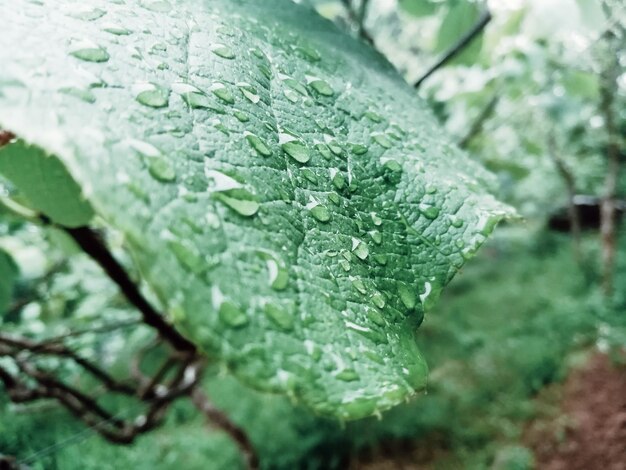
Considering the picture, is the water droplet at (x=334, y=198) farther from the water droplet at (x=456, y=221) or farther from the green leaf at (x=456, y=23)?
the green leaf at (x=456, y=23)

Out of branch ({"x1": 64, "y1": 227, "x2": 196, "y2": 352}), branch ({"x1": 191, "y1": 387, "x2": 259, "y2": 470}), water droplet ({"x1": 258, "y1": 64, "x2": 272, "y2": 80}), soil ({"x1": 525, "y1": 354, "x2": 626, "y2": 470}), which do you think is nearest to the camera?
water droplet ({"x1": 258, "y1": 64, "x2": 272, "y2": 80})

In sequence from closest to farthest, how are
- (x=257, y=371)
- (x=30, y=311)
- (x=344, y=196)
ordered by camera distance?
(x=257, y=371), (x=344, y=196), (x=30, y=311)

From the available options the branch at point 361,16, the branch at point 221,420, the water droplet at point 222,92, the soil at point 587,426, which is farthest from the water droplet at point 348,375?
the soil at point 587,426

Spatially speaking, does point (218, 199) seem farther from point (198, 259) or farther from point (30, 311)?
point (30, 311)

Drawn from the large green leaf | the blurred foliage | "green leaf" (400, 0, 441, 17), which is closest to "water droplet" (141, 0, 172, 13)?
the large green leaf

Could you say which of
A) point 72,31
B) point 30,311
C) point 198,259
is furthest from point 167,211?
point 30,311

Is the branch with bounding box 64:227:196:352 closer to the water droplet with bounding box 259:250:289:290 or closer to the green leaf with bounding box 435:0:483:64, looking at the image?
the water droplet with bounding box 259:250:289:290
